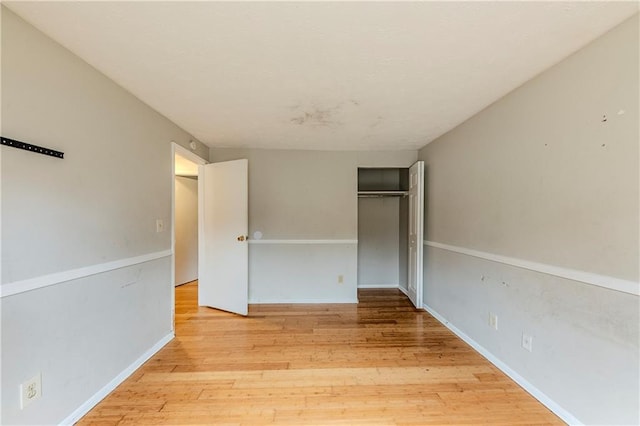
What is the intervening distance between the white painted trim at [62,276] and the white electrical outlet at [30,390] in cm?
47

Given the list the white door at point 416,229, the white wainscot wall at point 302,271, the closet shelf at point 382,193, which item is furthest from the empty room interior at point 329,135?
the closet shelf at point 382,193

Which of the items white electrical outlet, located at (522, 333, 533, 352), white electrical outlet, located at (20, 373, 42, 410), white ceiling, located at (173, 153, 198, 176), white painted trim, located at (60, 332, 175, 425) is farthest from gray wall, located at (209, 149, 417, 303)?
white electrical outlet, located at (20, 373, 42, 410)

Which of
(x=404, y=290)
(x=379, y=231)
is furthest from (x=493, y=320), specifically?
(x=379, y=231)

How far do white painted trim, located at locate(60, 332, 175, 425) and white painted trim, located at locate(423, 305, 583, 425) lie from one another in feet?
9.48

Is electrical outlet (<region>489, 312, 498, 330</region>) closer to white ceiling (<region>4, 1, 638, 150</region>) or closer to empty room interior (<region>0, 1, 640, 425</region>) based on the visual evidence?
empty room interior (<region>0, 1, 640, 425</region>)

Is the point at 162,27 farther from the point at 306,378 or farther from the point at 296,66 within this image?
the point at 306,378

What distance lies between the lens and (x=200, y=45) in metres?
1.53

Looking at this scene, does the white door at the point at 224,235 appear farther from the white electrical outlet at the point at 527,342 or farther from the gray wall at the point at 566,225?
the white electrical outlet at the point at 527,342

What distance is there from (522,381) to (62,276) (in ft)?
9.99

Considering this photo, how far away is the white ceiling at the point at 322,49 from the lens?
1290 millimetres

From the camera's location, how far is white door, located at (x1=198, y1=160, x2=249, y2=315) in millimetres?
3461

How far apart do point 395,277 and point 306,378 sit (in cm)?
309

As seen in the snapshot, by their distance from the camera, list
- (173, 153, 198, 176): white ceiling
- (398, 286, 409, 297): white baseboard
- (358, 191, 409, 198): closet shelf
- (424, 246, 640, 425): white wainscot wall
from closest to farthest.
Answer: (424, 246, 640, 425): white wainscot wall → (173, 153, 198, 176): white ceiling → (398, 286, 409, 297): white baseboard → (358, 191, 409, 198): closet shelf

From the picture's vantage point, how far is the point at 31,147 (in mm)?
1386
